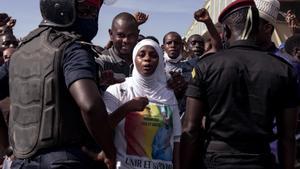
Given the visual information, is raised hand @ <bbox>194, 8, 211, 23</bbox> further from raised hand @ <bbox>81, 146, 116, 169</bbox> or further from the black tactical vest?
raised hand @ <bbox>81, 146, 116, 169</bbox>

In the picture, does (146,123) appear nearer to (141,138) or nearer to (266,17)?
(141,138)

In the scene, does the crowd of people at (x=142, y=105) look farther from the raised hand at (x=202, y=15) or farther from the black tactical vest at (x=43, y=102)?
the raised hand at (x=202, y=15)

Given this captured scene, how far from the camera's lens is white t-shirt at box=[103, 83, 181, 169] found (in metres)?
3.51

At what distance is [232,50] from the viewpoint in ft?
10.1

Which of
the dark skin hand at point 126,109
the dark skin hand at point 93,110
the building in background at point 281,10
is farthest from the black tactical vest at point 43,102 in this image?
the building in background at point 281,10

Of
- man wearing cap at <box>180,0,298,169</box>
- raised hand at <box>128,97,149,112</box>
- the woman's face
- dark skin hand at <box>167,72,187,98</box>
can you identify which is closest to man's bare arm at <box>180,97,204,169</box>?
man wearing cap at <box>180,0,298,169</box>

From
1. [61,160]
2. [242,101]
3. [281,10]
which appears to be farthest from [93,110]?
[281,10]

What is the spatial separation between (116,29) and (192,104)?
1.58 meters

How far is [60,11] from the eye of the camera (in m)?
2.81

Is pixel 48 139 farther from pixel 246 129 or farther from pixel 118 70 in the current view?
pixel 118 70

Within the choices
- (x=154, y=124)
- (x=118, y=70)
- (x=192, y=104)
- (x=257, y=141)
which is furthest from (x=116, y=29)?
(x=257, y=141)

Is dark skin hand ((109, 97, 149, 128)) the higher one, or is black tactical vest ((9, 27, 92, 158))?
black tactical vest ((9, 27, 92, 158))

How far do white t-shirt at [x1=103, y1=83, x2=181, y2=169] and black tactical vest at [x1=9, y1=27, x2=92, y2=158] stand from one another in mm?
778

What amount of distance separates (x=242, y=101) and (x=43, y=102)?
42.1 inches
